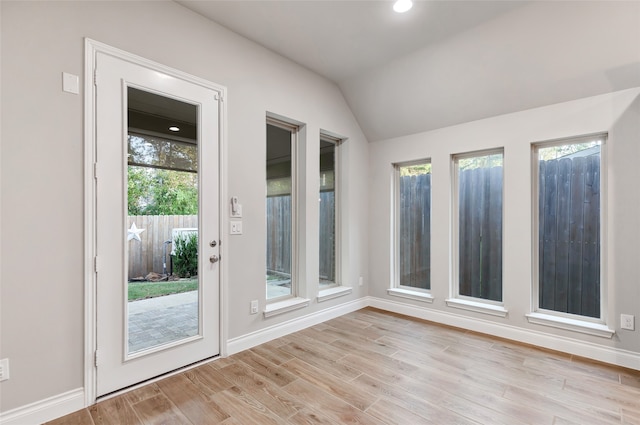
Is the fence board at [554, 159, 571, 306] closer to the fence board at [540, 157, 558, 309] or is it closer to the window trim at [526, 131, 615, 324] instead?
the fence board at [540, 157, 558, 309]

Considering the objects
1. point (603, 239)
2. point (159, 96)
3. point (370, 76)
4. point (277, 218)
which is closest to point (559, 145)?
point (603, 239)

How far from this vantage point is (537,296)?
3199 millimetres

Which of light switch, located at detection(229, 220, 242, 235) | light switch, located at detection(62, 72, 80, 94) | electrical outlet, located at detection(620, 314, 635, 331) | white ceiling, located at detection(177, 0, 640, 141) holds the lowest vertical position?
electrical outlet, located at detection(620, 314, 635, 331)

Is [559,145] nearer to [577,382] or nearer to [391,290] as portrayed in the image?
[577,382]

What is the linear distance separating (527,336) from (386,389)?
1.81 metres

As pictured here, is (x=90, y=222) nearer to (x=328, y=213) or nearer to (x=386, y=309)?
(x=328, y=213)

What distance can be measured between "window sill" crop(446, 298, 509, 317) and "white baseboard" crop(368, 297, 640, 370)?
105 millimetres

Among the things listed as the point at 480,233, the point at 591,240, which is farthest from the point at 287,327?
the point at 591,240

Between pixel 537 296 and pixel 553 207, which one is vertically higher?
pixel 553 207

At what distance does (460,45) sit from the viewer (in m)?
2.96

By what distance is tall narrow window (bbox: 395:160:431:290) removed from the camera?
404cm

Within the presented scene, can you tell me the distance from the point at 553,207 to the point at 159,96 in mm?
3765

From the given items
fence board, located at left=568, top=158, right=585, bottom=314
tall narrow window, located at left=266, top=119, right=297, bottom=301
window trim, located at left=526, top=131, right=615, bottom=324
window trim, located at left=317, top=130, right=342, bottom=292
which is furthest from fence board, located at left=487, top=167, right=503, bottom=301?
tall narrow window, located at left=266, top=119, right=297, bottom=301

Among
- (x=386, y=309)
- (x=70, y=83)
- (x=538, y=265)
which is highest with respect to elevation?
(x=70, y=83)
